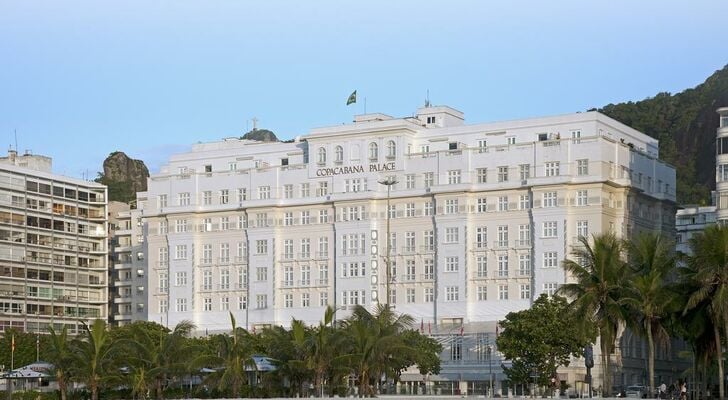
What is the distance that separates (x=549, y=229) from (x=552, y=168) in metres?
5.93

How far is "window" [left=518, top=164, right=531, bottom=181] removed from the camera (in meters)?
142

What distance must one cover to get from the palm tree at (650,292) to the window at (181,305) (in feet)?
231

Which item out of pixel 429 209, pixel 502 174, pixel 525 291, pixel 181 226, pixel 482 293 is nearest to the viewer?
pixel 525 291

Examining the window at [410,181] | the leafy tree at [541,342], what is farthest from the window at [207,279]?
the leafy tree at [541,342]

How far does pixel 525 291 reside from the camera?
141m

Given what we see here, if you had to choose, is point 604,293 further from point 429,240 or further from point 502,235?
point 429,240

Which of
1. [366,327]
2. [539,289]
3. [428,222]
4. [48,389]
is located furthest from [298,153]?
[366,327]

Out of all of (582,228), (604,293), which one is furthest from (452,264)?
(604,293)

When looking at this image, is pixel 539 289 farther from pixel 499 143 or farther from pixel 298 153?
pixel 298 153

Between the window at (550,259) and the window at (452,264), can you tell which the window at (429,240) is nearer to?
the window at (452,264)

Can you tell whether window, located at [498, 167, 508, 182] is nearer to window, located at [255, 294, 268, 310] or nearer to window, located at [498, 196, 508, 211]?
window, located at [498, 196, 508, 211]

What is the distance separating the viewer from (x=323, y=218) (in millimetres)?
154250

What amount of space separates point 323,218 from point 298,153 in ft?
30.0

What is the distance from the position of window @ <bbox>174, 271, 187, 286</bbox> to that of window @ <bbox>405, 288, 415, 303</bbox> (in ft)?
86.7
